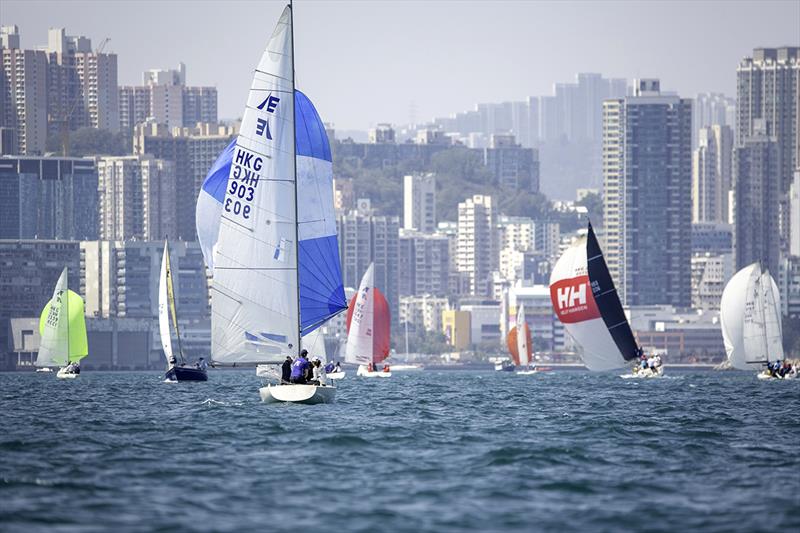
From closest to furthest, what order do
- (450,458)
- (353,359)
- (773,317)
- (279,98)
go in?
(450,458)
(279,98)
(773,317)
(353,359)

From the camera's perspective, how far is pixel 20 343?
622 feet

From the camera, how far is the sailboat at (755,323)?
86.2 meters

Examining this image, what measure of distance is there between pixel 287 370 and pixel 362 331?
61609mm

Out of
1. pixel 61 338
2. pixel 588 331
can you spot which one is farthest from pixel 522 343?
pixel 588 331

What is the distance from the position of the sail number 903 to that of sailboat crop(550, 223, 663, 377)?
107 ft

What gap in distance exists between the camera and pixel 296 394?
4084cm

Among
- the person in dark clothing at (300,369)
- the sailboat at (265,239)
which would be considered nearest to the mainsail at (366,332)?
the sailboat at (265,239)

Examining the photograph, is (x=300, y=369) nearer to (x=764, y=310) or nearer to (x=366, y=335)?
(x=764, y=310)

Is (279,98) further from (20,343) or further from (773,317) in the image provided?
(20,343)

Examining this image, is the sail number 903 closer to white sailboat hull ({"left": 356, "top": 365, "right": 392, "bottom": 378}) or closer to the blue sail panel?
the blue sail panel

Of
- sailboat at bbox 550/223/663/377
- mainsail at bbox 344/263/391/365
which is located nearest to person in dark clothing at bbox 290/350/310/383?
sailboat at bbox 550/223/663/377

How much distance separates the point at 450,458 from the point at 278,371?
1374cm

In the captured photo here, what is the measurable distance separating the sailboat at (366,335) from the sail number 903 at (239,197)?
59.6 metres

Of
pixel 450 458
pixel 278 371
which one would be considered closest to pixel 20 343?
pixel 278 371
